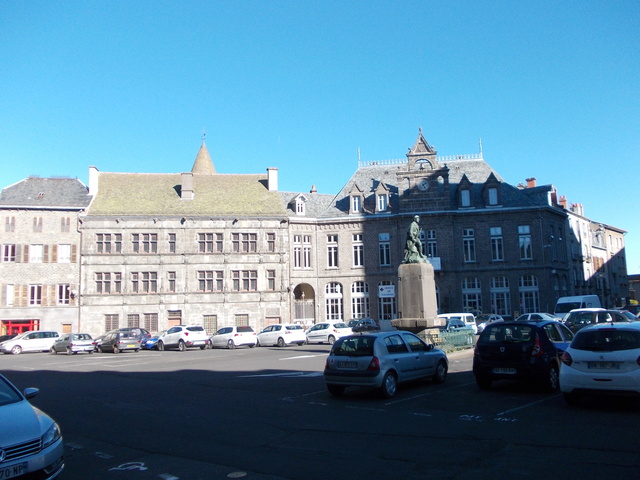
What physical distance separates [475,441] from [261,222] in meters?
40.2

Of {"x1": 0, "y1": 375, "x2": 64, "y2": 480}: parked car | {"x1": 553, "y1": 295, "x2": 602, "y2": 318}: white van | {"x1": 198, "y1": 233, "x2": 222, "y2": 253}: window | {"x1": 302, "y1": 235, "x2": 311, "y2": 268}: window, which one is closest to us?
{"x1": 0, "y1": 375, "x2": 64, "y2": 480}: parked car

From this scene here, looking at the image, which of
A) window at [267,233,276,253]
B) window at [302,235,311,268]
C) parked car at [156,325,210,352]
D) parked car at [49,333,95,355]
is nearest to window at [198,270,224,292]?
window at [267,233,276,253]

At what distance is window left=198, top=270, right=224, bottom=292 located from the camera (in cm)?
4625

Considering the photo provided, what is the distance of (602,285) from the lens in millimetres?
64500

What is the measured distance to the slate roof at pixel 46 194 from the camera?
45.6 meters

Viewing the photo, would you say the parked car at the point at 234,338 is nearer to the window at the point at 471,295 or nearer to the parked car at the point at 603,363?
the window at the point at 471,295

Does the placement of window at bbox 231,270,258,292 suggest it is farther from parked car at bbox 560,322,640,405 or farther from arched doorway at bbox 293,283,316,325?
parked car at bbox 560,322,640,405

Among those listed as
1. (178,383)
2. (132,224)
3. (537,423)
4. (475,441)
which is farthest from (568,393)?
(132,224)

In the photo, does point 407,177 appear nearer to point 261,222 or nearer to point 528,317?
point 261,222

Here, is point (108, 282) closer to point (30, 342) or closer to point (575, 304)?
point (30, 342)

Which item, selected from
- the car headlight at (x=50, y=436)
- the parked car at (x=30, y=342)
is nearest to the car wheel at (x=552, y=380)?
the car headlight at (x=50, y=436)

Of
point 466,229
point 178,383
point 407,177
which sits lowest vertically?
point 178,383

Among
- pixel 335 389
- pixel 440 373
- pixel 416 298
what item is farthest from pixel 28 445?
pixel 416 298

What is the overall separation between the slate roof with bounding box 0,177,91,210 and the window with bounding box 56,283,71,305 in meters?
6.46
